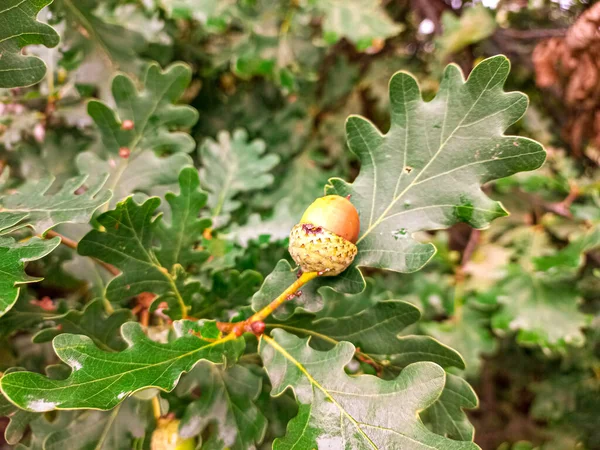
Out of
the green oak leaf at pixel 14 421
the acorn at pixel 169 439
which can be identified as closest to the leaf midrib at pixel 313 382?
the acorn at pixel 169 439

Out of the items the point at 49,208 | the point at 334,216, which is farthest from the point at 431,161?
the point at 49,208

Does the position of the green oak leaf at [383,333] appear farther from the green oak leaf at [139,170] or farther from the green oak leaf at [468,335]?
the green oak leaf at [468,335]

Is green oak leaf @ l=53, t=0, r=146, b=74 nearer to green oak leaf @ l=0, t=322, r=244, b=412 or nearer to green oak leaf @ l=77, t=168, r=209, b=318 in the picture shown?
green oak leaf @ l=77, t=168, r=209, b=318

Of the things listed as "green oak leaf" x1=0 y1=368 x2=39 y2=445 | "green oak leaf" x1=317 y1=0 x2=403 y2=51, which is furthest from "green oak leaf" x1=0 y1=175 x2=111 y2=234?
"green oak leaf" x1=317 y1=0 x2=403 y2=51

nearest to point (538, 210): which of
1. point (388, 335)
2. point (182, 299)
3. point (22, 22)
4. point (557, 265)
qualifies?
point (557, 265)

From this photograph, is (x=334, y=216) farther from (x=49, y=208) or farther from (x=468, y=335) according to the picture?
(x=468, y=335)

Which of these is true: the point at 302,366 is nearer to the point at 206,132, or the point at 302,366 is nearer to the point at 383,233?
the point at 383,233
